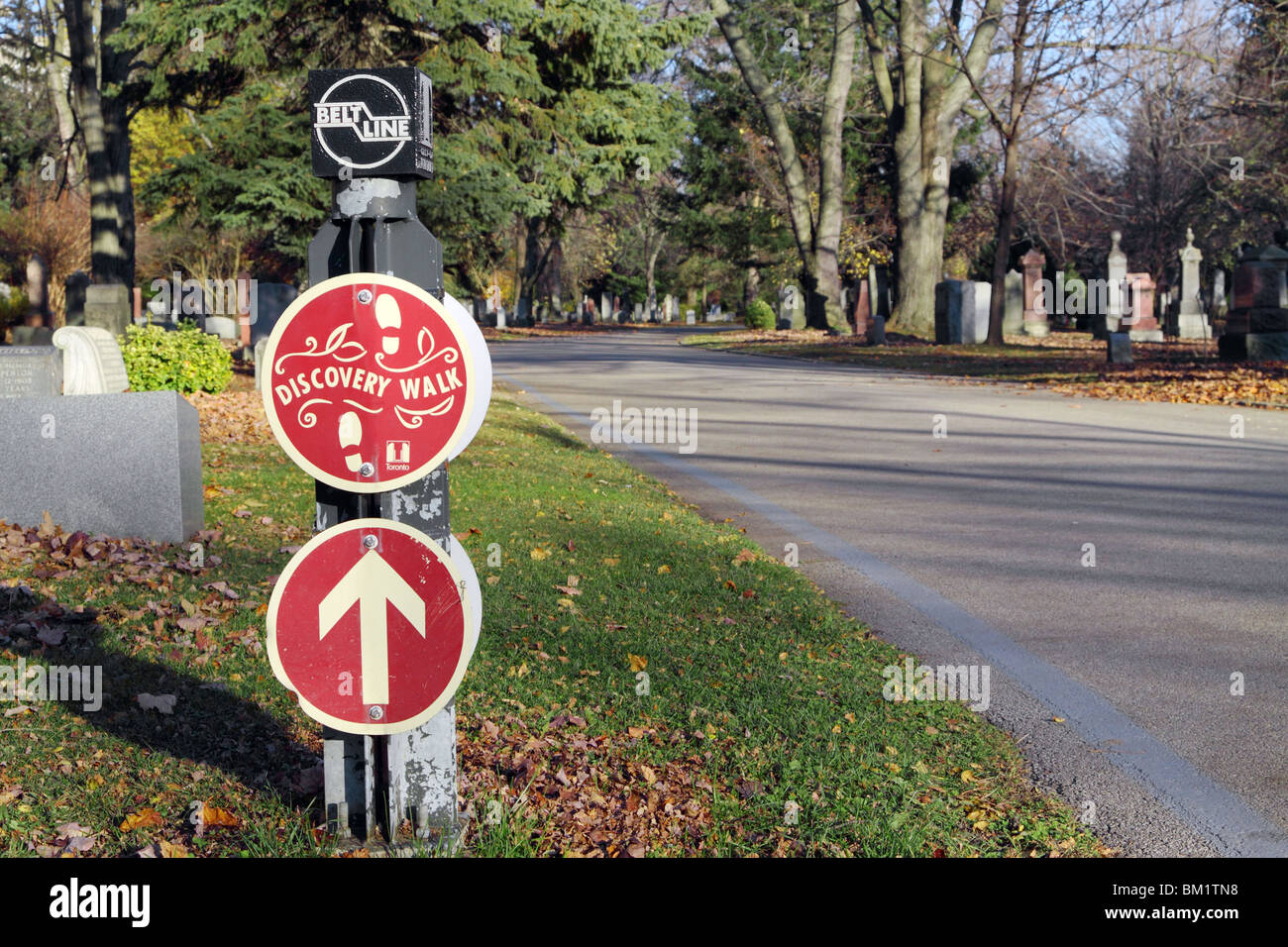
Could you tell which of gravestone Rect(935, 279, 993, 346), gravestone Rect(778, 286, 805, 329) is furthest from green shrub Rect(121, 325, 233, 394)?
gravestone Rect(778, 286, 805, 329)

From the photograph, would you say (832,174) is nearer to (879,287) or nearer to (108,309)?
(879,287)

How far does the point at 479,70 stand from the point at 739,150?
32.4 meters

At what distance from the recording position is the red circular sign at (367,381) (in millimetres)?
3037

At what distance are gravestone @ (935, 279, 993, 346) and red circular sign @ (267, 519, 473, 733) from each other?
97.3 feet

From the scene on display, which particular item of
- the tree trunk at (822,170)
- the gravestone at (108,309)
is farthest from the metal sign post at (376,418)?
the tree trunk at (822,170)

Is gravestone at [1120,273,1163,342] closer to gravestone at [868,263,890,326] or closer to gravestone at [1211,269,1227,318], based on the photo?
gravestone at [1211,269,1227,318]

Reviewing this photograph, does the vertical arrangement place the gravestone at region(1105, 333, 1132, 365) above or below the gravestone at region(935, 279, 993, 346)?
below

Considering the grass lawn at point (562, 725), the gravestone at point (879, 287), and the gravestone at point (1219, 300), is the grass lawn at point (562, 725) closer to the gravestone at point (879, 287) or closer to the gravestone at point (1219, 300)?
the gravestone at point (1219, 300)

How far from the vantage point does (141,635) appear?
5.43 m

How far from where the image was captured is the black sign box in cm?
314

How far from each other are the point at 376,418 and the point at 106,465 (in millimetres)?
5287

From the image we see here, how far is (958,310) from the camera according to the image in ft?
104
